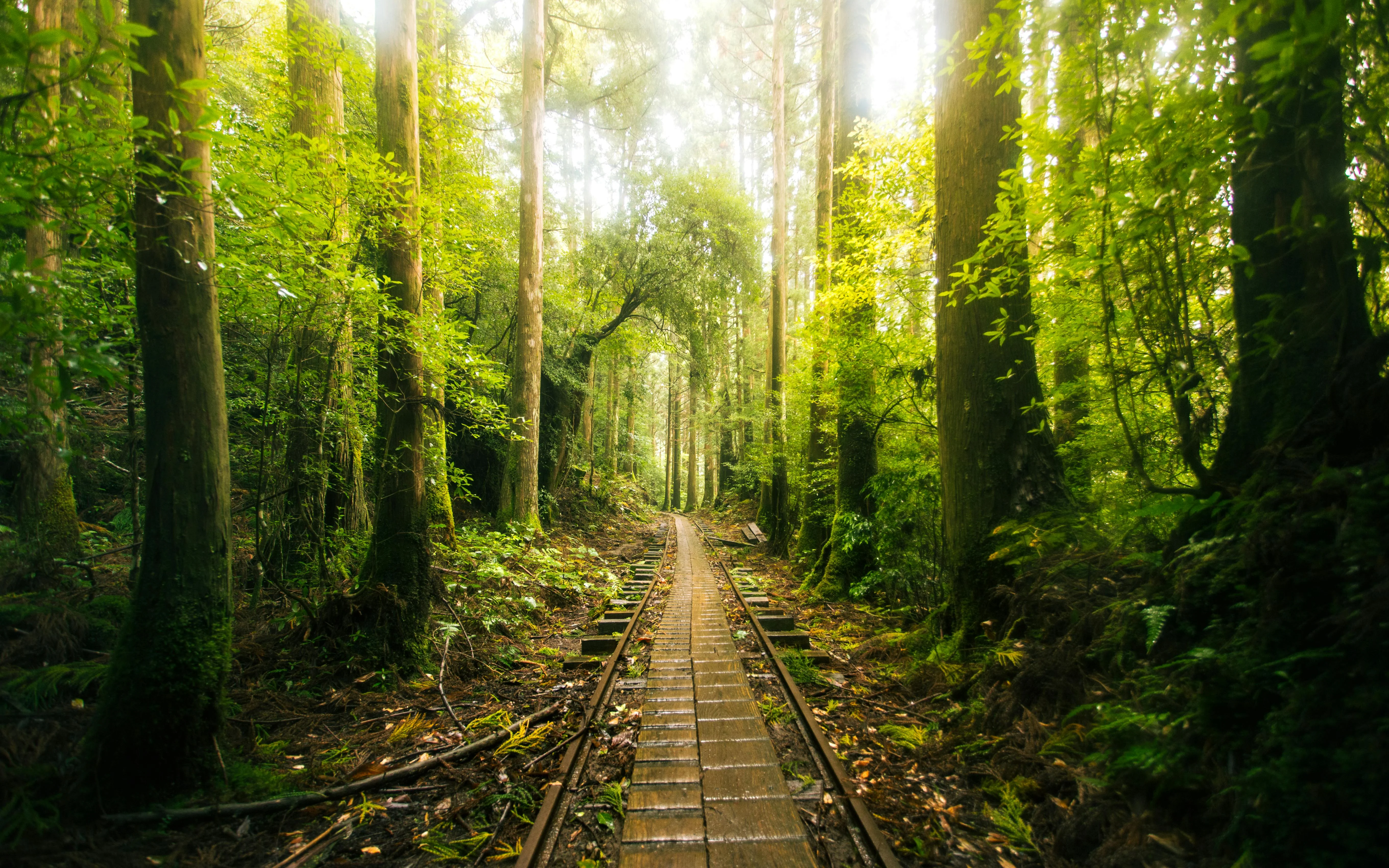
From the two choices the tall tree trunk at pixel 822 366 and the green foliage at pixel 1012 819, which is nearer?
the green foliage at pixel 1012 819

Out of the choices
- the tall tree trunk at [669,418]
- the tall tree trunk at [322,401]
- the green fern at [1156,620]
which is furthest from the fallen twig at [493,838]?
the tall tree trunk at [669,418]

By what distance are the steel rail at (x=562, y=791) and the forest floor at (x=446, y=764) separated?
12 cm

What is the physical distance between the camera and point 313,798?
2725 millimetres

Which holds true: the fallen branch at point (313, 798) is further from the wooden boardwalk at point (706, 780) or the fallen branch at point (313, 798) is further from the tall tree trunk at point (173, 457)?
the wooden boardwalk at point (706, 780)

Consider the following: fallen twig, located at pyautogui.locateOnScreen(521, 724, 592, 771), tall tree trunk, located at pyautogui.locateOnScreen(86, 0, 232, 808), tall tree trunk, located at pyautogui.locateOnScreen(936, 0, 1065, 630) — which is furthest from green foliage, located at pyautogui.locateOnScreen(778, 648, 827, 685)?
tall tree trunk, located at pyautogui.locateOnScreen(86, 0, 232, 808)

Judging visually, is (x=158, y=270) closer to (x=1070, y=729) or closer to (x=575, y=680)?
(x=575, y=680)

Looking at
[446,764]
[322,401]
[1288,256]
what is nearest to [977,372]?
[1288,256]

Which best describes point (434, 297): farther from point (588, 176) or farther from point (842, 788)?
point (588, 176)

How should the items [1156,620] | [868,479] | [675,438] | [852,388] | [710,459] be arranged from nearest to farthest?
[1156,620] → [852,388] → [868,479] → [710,459] → [675,438]

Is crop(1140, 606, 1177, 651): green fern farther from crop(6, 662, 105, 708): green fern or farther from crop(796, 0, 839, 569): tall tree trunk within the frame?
crop(796, 0, 839, 569): tall tree trunk

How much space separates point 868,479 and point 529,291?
7355mm

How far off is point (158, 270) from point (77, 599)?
3380 millimetres

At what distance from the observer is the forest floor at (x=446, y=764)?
7.66ft

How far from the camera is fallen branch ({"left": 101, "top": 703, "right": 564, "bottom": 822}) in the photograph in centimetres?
250
